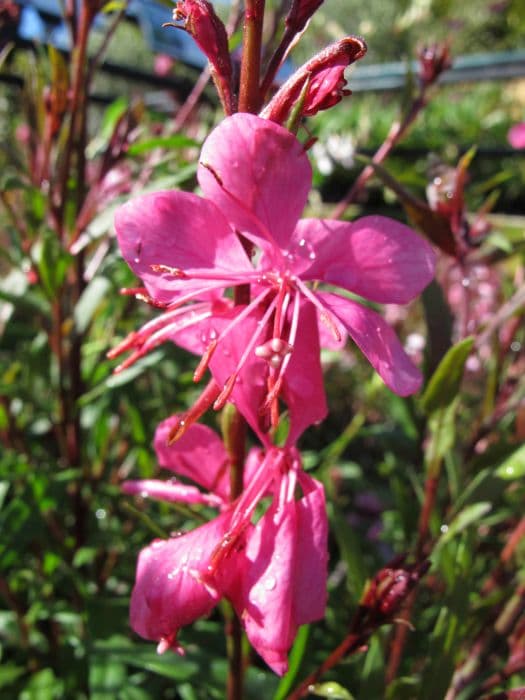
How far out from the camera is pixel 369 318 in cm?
52

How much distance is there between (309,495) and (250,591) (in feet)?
0.28

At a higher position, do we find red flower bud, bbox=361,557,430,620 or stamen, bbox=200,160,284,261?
stamen, bbox=200,160,284,261

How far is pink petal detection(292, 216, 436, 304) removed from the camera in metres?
0.52

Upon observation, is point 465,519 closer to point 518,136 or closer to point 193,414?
point 193,414

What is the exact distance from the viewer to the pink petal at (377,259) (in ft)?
1.71

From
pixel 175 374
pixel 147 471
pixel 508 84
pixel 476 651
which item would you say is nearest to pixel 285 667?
pixel 476 651

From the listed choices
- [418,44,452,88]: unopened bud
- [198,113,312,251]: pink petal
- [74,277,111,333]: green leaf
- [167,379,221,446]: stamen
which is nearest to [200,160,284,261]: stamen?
[198,113,312,251]: pink petal

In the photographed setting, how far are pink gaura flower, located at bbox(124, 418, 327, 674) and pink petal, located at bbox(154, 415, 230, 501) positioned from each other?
75mm

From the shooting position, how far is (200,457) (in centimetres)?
64

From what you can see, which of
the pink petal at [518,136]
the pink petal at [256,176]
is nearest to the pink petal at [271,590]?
the pink petal at [256,176]

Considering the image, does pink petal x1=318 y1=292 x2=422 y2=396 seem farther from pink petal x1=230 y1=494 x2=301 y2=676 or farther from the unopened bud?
the unopened bud

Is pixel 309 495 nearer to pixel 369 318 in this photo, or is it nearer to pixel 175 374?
pixel 369 318

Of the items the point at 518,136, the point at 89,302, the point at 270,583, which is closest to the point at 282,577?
the point at 270,583

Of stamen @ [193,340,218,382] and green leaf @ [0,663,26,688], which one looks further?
green leaf @ [0,663,26,688]
